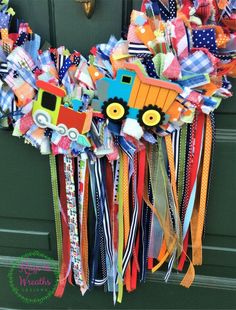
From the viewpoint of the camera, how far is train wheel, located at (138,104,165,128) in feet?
2.79

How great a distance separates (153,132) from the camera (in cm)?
92

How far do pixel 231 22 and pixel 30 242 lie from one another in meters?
0.89

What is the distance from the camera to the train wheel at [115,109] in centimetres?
85

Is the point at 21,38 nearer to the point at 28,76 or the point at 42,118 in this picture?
the point at 28,76

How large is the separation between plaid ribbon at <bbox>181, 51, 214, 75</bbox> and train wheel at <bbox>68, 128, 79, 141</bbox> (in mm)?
294

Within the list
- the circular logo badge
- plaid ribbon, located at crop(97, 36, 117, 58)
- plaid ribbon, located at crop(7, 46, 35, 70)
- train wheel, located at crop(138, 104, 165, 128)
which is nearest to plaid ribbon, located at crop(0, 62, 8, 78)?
plaid ribbon, located at crop(7, 46, 35, 70)

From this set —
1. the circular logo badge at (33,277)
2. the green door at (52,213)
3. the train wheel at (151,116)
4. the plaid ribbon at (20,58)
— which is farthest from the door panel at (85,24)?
the circular logo badge at (33,277)

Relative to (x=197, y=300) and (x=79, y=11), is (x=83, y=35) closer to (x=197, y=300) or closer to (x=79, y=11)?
(x=79, y=11)

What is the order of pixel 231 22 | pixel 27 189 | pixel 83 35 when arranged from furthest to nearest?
1. pixel 27 189
2. pixel 83 35
3. pixel 231 22

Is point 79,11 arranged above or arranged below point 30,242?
above

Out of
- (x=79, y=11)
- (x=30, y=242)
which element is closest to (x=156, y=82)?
(x=79, y=11)

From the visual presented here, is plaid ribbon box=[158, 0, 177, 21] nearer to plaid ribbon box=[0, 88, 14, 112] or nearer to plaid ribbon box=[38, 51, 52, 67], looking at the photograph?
plaid ribbon box=[38, 51, 52, 67]

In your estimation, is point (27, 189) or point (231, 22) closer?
point (231, 22)

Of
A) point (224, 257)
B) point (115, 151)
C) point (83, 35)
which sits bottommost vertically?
point (224, 257)
